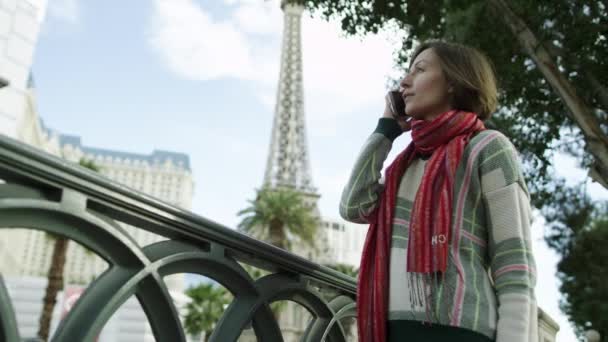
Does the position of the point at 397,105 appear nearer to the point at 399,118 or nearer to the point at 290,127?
the point at 399,118

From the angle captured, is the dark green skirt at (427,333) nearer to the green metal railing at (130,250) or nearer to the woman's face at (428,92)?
the green metal railing at (130,250)

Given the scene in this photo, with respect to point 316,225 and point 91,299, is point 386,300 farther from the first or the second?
point 316,225

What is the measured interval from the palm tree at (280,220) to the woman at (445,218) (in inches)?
1030

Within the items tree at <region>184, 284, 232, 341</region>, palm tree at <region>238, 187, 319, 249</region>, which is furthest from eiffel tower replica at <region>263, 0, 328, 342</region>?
tree at <region>184, 284, 232, 341</region>

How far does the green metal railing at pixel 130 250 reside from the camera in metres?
0.91

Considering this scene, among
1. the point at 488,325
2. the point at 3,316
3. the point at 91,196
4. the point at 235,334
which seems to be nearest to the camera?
the point at 3,316

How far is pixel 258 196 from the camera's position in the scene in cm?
2978

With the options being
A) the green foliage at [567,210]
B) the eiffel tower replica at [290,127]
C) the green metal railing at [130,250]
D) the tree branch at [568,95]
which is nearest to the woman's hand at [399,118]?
the green metal railing at [130,250]

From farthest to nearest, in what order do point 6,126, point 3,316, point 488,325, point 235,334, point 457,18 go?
1. point 457,18
2. point 6,126
3. point 235,334
4. point 488,325
5. point 3,316

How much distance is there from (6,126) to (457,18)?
21.9ft

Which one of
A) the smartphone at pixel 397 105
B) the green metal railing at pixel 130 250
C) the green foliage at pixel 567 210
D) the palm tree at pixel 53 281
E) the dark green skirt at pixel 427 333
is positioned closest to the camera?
the green metal railing at pixel 130 250

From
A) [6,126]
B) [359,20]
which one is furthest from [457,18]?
[6,126]

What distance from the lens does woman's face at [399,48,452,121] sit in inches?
66.3

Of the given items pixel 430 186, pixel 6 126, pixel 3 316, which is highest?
pixel 6 126
